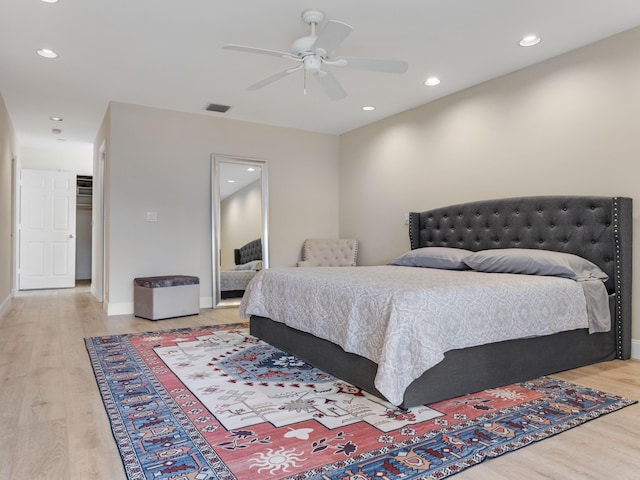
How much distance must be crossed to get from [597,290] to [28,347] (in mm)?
4358

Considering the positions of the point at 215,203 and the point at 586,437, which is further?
the point at 215,203

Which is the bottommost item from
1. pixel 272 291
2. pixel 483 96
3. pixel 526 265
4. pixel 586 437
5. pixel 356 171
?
pixel 586 437

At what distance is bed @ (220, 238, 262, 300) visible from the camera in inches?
221

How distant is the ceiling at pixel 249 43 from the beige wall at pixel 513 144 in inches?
8.1

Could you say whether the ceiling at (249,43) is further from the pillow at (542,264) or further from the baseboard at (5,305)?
the baseboard at (5,305)

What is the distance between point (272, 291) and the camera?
3.46 metres

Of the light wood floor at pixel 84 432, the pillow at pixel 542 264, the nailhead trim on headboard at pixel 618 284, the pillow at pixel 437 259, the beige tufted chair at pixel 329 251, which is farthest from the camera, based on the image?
the beige tufted chair at pixel 329 251

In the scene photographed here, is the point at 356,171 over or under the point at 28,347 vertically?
over

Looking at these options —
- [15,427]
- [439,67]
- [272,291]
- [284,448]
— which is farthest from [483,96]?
[15,427]

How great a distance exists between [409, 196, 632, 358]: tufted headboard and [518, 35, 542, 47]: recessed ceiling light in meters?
1.25

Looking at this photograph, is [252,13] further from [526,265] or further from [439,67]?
[526,265]

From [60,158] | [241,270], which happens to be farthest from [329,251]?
[60,158]

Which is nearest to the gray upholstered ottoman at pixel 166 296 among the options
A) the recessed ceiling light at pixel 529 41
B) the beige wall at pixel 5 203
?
the beige wall at pixel 5 203

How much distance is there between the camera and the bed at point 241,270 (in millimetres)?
5617
